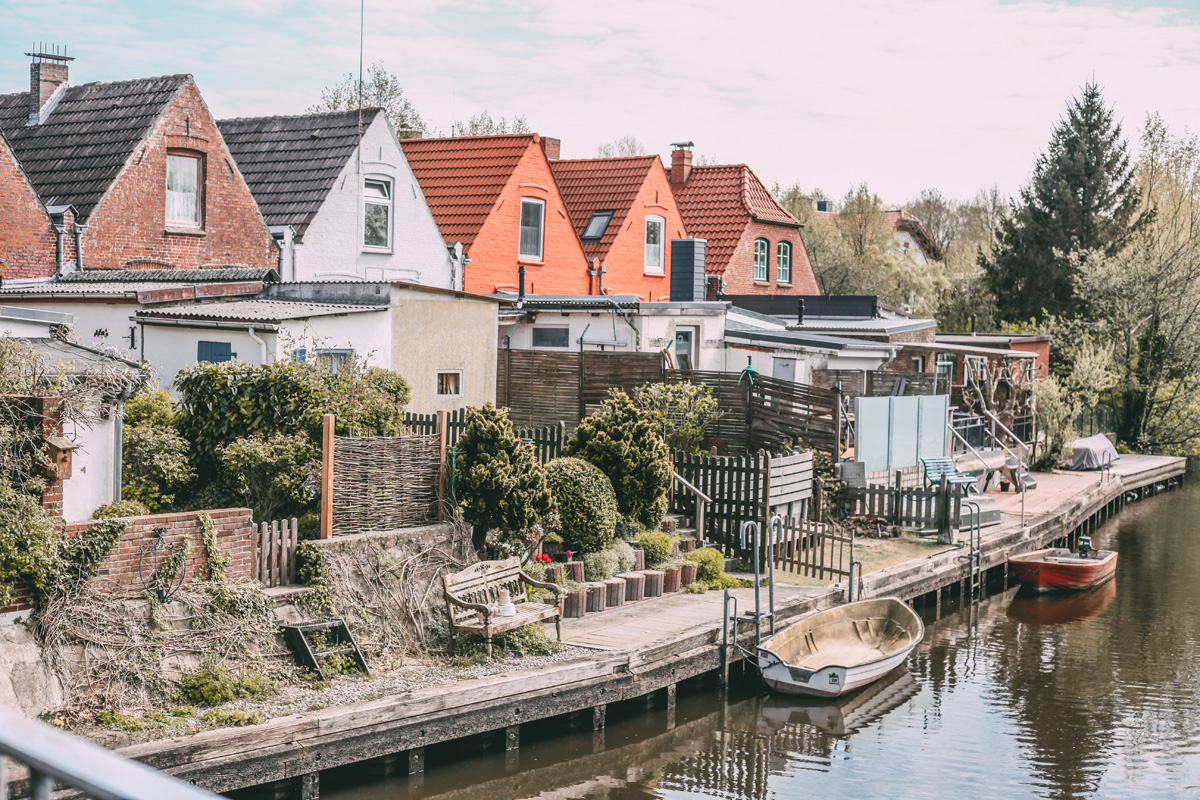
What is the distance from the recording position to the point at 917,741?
1530 centimetres

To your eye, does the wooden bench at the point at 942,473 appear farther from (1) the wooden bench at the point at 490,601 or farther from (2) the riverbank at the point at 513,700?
(1) the wooden bench at the point at 490,601

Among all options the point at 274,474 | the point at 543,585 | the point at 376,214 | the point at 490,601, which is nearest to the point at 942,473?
the point at 543,585

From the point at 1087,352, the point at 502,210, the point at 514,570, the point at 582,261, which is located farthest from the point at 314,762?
the point at 1087,352

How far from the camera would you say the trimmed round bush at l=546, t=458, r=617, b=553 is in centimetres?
1703

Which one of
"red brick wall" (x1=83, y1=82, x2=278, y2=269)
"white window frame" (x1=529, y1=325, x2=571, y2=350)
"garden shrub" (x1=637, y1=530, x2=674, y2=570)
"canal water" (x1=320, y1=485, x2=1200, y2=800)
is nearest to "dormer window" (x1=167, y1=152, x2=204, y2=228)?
"red brick wall" (x1=83, y1=82, x2=278, y2=269)

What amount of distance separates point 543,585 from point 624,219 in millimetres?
23155

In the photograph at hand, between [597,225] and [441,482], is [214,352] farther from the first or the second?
[597,225]

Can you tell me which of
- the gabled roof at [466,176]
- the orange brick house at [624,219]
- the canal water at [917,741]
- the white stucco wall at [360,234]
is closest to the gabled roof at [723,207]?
the orange brick house at [624,219]

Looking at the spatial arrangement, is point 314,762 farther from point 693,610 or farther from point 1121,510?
point 1121,510

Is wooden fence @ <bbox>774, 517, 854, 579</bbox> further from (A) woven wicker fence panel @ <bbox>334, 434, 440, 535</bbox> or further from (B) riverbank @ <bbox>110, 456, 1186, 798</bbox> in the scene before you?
(A) woven wicker fence panel @ <bbox>334, 434, 440, 535</bbox>

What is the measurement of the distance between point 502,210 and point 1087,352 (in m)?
23.8

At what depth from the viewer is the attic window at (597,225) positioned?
36969 mm

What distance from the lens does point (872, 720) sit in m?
16.2

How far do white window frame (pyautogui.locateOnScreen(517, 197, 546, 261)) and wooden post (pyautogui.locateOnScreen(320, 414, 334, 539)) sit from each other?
19.3m
